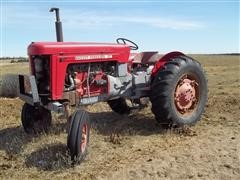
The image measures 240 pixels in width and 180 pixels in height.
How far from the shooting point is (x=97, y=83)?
306 inches

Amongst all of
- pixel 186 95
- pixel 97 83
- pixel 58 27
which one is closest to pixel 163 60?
pixel 186 95

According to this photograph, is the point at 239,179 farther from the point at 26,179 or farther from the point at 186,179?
the point at 26,179

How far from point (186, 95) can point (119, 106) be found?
188 cm

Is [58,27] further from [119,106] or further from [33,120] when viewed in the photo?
[119,106]

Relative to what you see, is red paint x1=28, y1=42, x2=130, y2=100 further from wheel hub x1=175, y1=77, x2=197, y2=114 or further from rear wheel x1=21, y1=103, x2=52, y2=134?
wheel hub x1=175, y1=77, x2=197, y2=114

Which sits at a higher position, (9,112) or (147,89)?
(147,89)

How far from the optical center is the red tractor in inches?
272

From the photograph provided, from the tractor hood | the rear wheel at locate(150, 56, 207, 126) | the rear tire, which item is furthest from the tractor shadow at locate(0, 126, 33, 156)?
the rear wheel at locate(150, 56, 207, 126)

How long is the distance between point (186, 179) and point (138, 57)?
3.82 meters

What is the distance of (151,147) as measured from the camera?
6.96m

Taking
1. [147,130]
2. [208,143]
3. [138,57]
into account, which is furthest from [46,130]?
[208,143]

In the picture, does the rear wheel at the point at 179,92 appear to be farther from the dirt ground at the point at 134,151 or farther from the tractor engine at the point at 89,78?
the tractor engine at the point at 89,78

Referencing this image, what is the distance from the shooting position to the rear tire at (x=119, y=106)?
9538 mm

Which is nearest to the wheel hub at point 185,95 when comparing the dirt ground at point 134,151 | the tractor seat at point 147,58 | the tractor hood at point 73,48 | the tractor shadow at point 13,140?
the dirt ground at point 134,151
